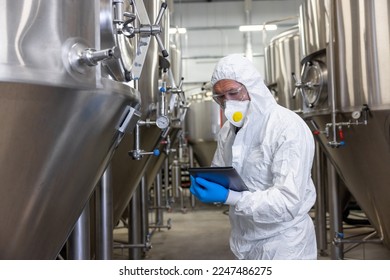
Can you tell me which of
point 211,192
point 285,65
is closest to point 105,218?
point 211,192

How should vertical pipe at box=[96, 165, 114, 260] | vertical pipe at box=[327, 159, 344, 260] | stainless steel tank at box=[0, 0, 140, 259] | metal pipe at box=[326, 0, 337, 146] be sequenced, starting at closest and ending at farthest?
stainless steel tank at box=[0, 0, 140, 259] < vertical pipe at box=[96, 165, 114, 260] < metal pipe at box=[326, 0, 337, 146] < vertical pipe at box=[327, 159, 344, 260]

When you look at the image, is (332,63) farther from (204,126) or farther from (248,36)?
(248,36)

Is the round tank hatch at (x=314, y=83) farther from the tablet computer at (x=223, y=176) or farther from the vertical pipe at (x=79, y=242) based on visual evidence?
the vertical pipe at (x=79, y=242)

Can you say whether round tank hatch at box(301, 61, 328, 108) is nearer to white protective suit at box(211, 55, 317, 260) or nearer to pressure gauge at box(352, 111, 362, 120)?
pressure gauge at box(352, 111, 362, 120)

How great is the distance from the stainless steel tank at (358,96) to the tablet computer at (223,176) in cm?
87

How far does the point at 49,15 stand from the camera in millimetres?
853

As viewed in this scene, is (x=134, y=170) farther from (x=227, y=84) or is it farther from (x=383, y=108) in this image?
(x=383, y=108)

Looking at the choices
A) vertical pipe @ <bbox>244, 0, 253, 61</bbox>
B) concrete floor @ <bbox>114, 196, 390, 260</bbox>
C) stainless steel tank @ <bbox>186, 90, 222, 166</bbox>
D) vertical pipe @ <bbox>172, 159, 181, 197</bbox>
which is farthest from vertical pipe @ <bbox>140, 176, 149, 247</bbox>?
vertical pipe @ <bbox>244, 0, 253, 61</bbox>

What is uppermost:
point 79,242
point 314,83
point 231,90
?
point 314,83

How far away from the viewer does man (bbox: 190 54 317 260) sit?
3.92 ft

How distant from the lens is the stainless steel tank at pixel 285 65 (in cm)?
352

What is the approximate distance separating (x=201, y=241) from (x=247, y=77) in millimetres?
2578

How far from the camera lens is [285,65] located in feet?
11.9

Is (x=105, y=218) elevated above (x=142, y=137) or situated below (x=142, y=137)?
below
